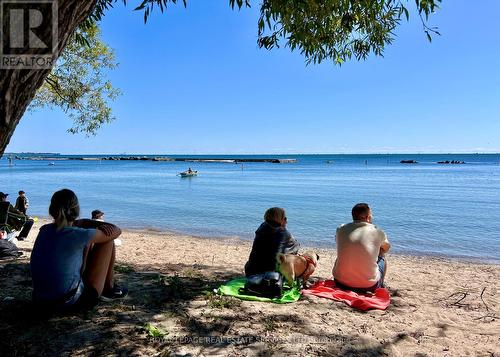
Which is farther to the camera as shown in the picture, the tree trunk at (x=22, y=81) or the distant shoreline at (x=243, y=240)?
the distant shoreline at (x=243, y=240)

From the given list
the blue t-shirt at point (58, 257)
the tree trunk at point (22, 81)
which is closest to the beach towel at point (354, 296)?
the blue t-shirt at point (58, 257)

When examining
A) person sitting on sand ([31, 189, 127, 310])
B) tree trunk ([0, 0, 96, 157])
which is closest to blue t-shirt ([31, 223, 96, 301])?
person sitting on sand ([31, 189, 127, 310])

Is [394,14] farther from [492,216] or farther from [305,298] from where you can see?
[492,216]

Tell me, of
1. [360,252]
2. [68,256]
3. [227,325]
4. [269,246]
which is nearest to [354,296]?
[360,252]

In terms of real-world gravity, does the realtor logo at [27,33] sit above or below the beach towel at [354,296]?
above

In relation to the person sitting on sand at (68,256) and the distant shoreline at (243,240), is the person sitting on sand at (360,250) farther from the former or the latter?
the distant shoreline at (243,240)

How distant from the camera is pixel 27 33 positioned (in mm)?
2066

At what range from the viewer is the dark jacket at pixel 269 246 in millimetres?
4902

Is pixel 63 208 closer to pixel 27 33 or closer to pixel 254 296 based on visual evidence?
pixel 27 33

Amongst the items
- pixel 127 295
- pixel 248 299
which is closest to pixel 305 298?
pixel 248 299

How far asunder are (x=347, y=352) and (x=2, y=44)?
11.0 feet

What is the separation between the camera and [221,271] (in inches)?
266

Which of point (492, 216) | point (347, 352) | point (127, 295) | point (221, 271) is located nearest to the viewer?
point (347, 352)

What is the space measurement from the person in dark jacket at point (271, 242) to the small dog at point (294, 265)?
0.08 metres
